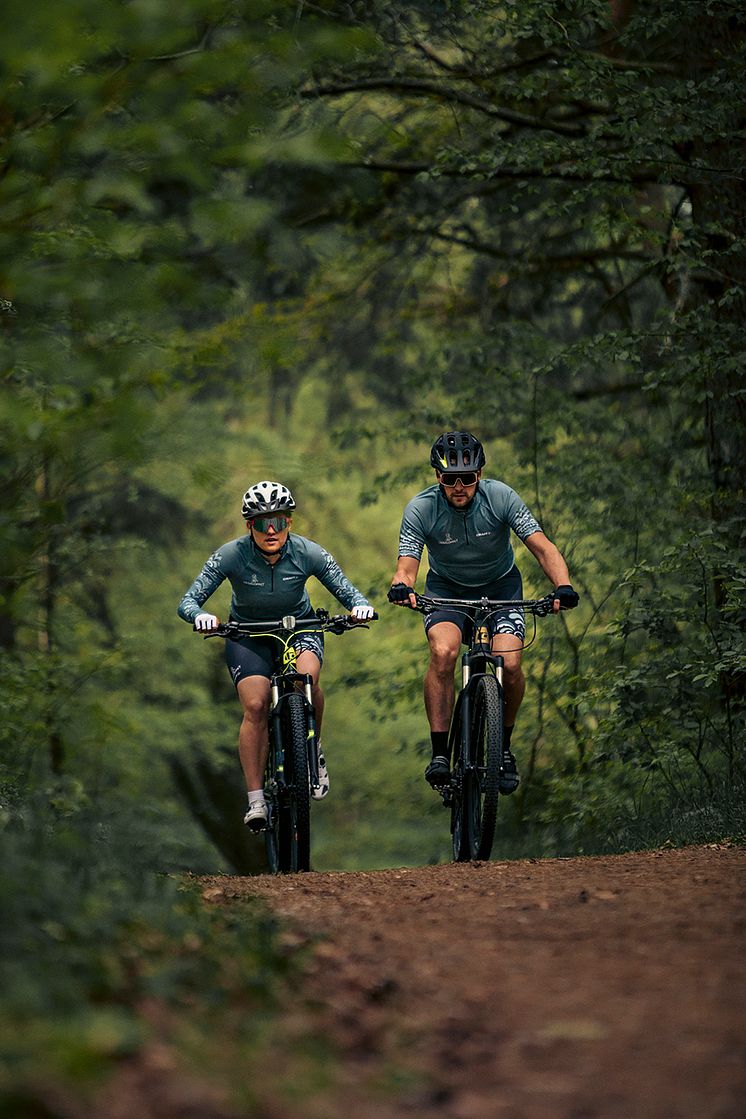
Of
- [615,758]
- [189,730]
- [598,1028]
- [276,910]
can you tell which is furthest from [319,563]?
[189,730]

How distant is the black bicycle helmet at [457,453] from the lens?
819 cm

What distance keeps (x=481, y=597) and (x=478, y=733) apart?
0.86 meters

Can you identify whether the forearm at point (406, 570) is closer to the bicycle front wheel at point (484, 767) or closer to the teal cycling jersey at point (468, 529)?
the teal cycling jersey at point (468, 529)

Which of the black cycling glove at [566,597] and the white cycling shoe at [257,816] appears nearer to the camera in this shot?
the black cycling glove at [566,597]

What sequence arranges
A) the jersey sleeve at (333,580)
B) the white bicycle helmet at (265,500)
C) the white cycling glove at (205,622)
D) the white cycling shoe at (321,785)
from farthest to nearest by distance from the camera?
the jersey sleeve at (333,580) < the white bicycle helmet at (265,500) < the white cycling shoe at (321,785) < the white cycling glove at (205,622)

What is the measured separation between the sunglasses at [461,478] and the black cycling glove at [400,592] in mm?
671

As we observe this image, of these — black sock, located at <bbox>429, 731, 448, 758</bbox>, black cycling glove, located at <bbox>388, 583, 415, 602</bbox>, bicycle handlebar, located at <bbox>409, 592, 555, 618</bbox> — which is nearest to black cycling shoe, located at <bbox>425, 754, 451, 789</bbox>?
black sock, located at <bbox>429, 731, 448, 758</bbox>

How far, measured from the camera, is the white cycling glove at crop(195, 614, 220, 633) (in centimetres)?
831

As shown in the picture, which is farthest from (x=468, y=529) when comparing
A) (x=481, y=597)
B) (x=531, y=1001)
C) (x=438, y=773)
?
(x=531, y=1001)

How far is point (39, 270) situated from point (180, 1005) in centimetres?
223

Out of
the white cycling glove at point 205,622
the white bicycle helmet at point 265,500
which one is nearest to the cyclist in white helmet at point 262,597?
the white bicycle helmet at point 265,500

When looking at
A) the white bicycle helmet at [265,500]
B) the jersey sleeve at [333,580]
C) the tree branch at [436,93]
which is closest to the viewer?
the white bicycle helmet at [265,500]

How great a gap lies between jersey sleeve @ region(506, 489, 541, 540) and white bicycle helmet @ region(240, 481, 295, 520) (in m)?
1.31

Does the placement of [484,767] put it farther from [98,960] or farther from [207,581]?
[98,960]
